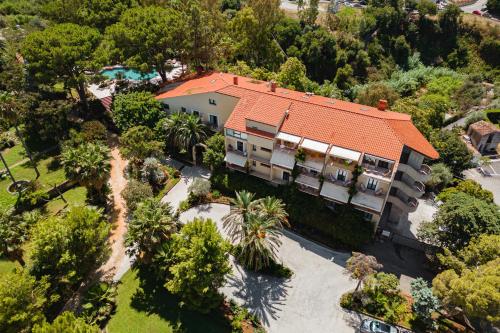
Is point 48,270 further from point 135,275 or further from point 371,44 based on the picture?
point 371,44

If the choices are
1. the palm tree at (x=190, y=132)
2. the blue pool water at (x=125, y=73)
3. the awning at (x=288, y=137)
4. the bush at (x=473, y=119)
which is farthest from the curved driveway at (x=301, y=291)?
the bush at (x=473, y=119)

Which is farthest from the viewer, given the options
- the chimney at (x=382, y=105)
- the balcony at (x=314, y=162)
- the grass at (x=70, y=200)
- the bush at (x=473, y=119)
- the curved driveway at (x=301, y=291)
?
the bush at (x=473, y=119)

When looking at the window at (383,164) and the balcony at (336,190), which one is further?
the balcony at (336,190)

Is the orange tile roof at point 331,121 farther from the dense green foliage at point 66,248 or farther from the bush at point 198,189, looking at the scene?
the dense green foliage at point 66,248

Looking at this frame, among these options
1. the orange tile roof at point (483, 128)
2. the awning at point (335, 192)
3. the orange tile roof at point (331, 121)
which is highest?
the orange tile roof at point (331, 121)

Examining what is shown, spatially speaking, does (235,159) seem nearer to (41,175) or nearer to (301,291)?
(301,291)
